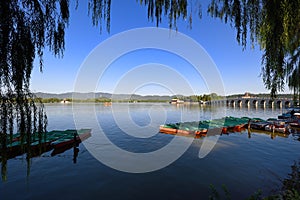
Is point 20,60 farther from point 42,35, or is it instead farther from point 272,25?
point 272,25

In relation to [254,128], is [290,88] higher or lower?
higher

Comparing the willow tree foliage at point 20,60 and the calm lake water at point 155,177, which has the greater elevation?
the willow tree foliage at point 20,60

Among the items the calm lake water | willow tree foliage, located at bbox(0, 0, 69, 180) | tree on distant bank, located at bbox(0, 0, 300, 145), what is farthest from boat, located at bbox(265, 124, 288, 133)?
Answer: willow tree foliage, located at bbox(0, 0, 69, 180)

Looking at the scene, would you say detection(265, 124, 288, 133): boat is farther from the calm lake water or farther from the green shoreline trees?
the green shoreline trees

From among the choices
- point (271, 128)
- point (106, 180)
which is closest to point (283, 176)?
point (106, 180)

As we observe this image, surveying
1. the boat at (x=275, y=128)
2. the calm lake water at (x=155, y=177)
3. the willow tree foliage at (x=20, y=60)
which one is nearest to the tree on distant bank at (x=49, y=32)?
the willow tree foliage at (x=20, y=60)

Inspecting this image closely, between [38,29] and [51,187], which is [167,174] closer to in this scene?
[51,187]

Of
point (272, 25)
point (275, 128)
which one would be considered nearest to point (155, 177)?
point (272, 25)

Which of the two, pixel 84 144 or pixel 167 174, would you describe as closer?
pixel 167 174

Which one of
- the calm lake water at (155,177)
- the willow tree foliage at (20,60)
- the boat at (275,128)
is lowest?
the calm lake water at (155,177)

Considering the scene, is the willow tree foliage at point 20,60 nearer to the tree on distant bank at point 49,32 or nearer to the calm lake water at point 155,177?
the tree on distant bank at point 49,32

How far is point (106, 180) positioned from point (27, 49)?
9103 millimetres

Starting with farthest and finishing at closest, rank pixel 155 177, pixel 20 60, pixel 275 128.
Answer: pixel 275 128
pixel 155 177
pixel 20 60

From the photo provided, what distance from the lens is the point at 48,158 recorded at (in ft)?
41.2
